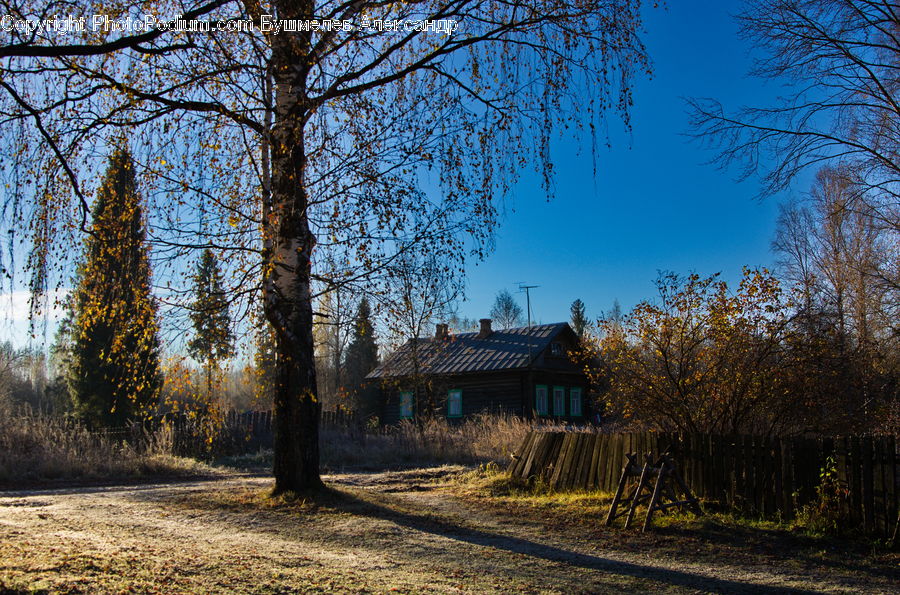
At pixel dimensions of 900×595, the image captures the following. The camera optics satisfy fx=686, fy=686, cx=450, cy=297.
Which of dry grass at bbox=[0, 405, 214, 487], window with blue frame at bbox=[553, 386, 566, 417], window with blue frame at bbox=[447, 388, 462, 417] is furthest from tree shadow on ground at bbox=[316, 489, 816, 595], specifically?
window with blue frame at bbox=[553, 386, 566, 417]

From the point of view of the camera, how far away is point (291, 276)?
9.58m

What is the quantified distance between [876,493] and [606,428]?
451 inches

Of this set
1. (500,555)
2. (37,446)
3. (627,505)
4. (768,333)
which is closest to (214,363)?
(500,555)

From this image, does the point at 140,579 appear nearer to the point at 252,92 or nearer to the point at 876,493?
the point at 252,92

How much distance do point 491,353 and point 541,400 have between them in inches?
128

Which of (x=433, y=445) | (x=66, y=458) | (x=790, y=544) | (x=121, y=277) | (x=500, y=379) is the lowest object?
(x=433, y=445)

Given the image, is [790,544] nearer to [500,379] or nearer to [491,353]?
[500,379]


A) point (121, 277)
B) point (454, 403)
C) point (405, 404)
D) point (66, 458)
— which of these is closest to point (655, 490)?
point (121, 277)

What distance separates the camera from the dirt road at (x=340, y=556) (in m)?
5.61

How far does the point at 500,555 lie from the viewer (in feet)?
23.4

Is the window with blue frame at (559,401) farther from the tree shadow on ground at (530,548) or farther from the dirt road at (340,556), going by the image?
the tree shadow on ground at (530,548)

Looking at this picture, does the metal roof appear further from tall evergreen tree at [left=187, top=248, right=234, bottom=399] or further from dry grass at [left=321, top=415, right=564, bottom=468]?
tall evergreen tree at [left=187, top=248, right=234, bottom=399]

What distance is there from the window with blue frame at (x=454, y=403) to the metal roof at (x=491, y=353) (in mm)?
1307

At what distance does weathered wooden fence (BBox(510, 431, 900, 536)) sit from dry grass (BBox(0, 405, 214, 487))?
999 cm
